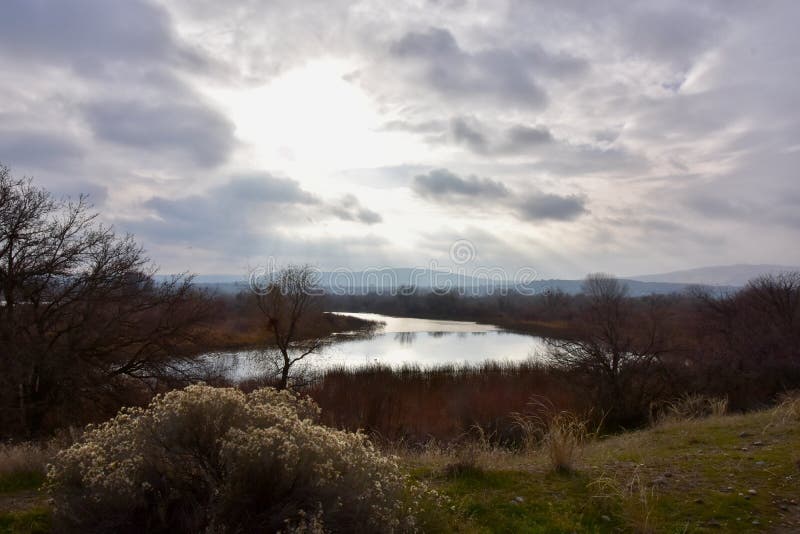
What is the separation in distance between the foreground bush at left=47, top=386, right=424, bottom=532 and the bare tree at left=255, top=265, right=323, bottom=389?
23188 mm

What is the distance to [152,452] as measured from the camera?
339cm

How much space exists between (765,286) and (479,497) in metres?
30.6

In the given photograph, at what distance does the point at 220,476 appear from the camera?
337 centimetres

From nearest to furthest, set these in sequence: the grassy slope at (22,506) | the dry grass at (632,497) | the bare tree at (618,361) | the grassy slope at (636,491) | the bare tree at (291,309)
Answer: the grassy slope at (22,506) < the dry grass at (632,497) < the grassy slope at (636,491) < the bare tree at (618,361) < the bare tree at (291,309)

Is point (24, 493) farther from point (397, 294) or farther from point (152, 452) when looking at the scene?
point (397, 294)

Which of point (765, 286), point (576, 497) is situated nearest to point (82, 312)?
point (576, 497)

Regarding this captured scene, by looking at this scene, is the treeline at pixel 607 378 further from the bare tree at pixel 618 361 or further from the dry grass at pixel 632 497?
the dry grass at pixel 632 497

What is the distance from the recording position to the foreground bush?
3125mm

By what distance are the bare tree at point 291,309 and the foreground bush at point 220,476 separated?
2319cm

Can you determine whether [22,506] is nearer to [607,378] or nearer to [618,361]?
[607,378]

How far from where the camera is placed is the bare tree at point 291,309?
2738cm

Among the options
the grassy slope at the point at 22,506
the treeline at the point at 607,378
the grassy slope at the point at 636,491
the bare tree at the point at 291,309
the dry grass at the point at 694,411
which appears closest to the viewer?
the grassy slope at the point at 22,506

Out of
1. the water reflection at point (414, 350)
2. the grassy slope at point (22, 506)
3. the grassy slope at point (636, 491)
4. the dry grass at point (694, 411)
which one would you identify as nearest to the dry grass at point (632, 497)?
the grassy slope at point (636, 491)

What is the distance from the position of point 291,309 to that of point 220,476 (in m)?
25.0
